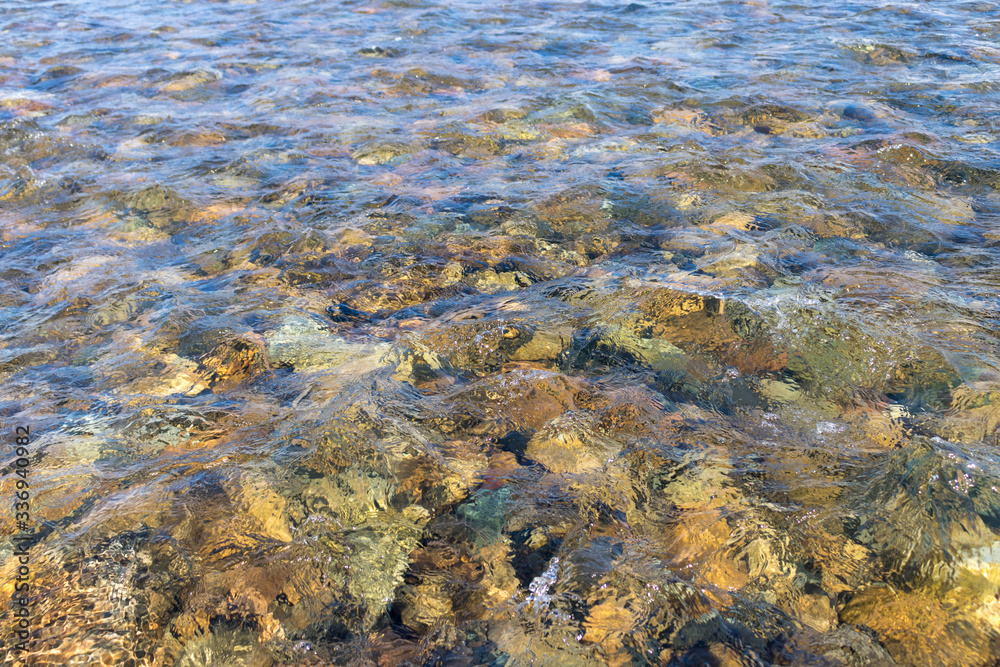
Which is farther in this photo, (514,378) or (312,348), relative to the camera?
(312,348)

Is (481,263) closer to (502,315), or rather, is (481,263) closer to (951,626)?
(502,315)

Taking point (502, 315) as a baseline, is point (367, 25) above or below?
above

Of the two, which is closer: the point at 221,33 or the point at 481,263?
the point at 481,263

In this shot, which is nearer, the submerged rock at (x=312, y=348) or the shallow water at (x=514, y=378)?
the shallow water at (x=514, y=378)

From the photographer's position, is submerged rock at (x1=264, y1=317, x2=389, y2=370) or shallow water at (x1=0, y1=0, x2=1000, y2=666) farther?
submerged rock at (x1=264, y1=317, x2=389, y2=370)

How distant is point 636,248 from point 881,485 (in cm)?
254

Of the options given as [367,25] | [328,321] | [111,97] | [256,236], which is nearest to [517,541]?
[328,321]

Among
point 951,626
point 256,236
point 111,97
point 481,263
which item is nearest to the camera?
point 951,626

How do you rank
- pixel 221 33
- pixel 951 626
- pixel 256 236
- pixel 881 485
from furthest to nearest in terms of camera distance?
pixel 221 33 < pixel 256 236 < pixel 881 485 < pixel 951 626

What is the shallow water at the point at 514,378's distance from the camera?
2381 millimetres

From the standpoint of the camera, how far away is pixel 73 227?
5391 millimetres

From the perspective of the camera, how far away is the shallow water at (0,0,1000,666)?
2381 mm

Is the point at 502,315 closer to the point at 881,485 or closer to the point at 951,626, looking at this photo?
the point at 881,485

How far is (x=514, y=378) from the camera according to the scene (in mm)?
3545
